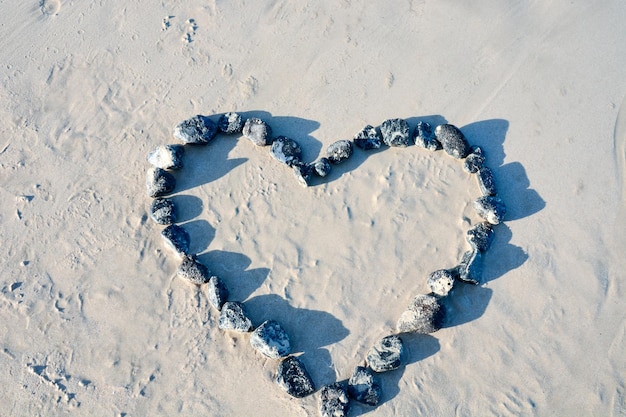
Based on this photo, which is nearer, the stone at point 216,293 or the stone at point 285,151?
the stone at point 216,293

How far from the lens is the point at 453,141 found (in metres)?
6.62

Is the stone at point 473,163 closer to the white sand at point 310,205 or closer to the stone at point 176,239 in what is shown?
the white sand at point 310,205

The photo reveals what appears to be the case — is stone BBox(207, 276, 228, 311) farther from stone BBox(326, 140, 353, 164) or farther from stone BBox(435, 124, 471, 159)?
stone BBox(435, 124, 471, 159)

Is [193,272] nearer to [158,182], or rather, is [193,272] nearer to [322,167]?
[158,182]

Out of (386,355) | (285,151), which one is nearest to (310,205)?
(285,151)

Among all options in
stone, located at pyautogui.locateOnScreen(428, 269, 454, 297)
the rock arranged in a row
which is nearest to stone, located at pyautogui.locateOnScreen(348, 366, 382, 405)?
the rock arranged in a row

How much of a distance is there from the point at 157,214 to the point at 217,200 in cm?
75

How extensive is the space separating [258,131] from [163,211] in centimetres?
156

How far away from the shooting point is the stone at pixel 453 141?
6.62 m

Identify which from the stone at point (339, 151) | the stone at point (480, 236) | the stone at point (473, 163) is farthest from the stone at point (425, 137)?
the stone at point (480, 236)

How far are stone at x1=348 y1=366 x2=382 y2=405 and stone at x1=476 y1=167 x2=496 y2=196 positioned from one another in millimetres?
2667

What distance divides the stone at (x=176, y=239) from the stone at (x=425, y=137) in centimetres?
318

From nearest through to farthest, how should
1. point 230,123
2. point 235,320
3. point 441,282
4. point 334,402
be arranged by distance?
point 334,402 → point 235,320 → point 441,282 → point 230,123

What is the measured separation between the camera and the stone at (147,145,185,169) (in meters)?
6.57
